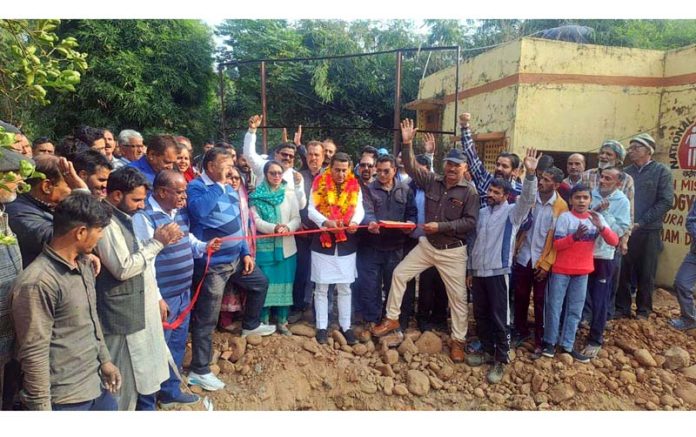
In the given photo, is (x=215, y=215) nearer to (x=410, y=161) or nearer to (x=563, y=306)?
(x=410, y=161)

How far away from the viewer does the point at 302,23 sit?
13.4 meters

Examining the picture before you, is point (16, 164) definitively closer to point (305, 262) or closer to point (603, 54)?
point (305, 262)

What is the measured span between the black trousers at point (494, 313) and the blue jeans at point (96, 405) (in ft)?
9.64

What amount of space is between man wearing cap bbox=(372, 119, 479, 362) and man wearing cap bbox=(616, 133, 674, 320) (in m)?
2.19

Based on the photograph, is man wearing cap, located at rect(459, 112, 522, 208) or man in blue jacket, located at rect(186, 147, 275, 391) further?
man wearing cap, located at rect(459, 112, 522, 208)

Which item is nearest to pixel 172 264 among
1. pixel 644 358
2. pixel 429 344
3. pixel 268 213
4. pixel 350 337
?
pixel 268 213

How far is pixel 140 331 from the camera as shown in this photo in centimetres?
261

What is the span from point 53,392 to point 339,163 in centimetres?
268

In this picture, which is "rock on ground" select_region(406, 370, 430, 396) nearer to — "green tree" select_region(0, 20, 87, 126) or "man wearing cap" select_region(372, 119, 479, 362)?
"man wearing cap" select_region(372, 119, 479, 362)

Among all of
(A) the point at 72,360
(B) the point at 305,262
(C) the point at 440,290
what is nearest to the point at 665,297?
(C) the point at 440,290

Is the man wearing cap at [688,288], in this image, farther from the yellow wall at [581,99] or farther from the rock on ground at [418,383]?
the rock on ground at [418,383]

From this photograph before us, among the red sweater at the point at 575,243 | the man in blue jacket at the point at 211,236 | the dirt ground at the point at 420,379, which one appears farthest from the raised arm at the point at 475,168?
the man in blue jacket at the point at 211,236

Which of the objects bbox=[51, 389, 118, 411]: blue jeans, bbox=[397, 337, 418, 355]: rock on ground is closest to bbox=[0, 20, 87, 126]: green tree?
bbox=[51, 389, 118, 411]: blue jeans

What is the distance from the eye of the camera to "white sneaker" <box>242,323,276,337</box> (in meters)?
4.04
